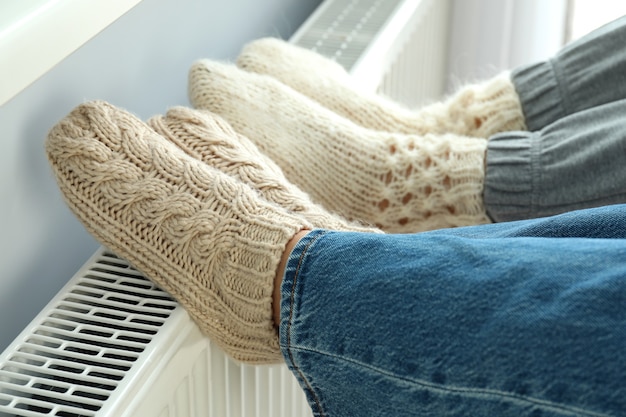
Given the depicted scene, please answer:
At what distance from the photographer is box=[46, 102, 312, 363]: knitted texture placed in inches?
23.5

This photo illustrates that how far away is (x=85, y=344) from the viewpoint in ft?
1.80

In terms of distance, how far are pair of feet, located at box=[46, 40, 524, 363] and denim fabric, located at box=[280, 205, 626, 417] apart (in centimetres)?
6

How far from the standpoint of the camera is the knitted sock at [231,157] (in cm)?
66

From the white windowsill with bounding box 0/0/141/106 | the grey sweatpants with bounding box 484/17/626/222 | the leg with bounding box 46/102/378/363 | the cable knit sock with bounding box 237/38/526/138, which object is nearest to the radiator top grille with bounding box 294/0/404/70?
the cable knit sock with bounding box 237/38/526/138

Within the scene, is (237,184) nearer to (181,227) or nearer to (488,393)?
(181,227)

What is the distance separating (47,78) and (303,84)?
0.95ft

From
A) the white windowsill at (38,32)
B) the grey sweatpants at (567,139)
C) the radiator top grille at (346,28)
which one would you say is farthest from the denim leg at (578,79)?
the white windowsill at (38,32)

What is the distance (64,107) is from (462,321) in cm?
37

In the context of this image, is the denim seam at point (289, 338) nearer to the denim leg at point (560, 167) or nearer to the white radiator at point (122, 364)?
the white radiator at point (122, 364)

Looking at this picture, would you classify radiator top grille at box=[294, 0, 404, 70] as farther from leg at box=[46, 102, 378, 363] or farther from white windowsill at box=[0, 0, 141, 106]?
white windowsill at box=[0, 0, 141, 106]

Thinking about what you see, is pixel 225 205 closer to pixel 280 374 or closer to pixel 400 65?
pixel 280 374

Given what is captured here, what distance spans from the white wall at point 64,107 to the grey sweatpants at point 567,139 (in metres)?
0.32

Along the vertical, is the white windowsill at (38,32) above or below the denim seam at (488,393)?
above

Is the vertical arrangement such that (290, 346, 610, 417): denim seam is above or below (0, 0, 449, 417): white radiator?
above
